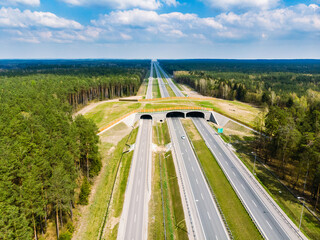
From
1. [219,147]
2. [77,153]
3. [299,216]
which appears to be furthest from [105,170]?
[299,216]

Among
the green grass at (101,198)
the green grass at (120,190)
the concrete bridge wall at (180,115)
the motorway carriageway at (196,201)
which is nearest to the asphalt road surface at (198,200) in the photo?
the motorway carriageway at (196,201)

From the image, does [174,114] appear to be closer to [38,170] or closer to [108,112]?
[108,112]

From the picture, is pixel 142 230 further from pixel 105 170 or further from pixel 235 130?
pixel 235 130

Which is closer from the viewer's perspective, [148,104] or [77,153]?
[77,153]

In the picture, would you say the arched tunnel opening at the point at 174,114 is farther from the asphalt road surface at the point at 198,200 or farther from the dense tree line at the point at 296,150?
the dense tree line at the point at 296,150

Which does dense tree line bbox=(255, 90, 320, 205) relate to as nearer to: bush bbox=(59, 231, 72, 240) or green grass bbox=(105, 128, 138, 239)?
green grass bbox=(105, 128, 138, 239)

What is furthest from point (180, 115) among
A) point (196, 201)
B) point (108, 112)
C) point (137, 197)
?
point (137, 197)

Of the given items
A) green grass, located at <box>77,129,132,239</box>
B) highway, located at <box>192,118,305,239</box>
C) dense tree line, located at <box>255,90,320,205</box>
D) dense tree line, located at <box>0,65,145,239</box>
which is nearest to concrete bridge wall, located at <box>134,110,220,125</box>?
highway, located at <box>192,118,305,239</box>
